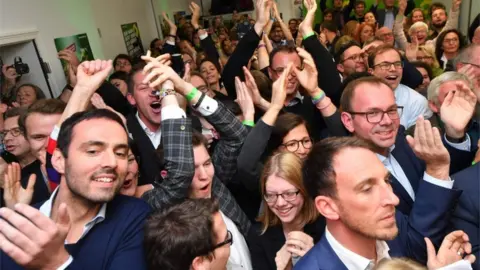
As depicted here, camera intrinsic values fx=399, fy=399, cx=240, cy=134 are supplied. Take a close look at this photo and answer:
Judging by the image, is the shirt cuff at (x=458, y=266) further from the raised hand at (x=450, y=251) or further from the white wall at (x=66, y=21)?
the white wall at (x=66, y=21)

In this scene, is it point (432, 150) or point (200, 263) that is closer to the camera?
point (200, 263)

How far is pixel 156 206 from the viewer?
5.30ft

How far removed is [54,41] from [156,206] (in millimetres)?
3482

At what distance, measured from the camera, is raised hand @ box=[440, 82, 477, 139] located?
69.9 inches

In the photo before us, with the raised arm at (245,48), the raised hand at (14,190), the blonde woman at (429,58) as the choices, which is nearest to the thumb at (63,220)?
the raised hand at (14,190)

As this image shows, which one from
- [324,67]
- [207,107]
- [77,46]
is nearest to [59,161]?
[207,107]

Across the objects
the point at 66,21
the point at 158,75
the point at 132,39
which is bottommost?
the point at 132,39

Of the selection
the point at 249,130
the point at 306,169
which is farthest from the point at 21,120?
the point at 306,169

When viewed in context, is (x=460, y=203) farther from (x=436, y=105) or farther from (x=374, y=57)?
(x=374, y=57)

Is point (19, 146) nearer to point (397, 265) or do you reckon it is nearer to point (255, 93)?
point (255, 93)

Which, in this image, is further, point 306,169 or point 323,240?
point 306,169

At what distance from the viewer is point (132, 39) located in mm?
6512

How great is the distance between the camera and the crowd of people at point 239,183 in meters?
1.22

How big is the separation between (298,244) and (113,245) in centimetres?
62
